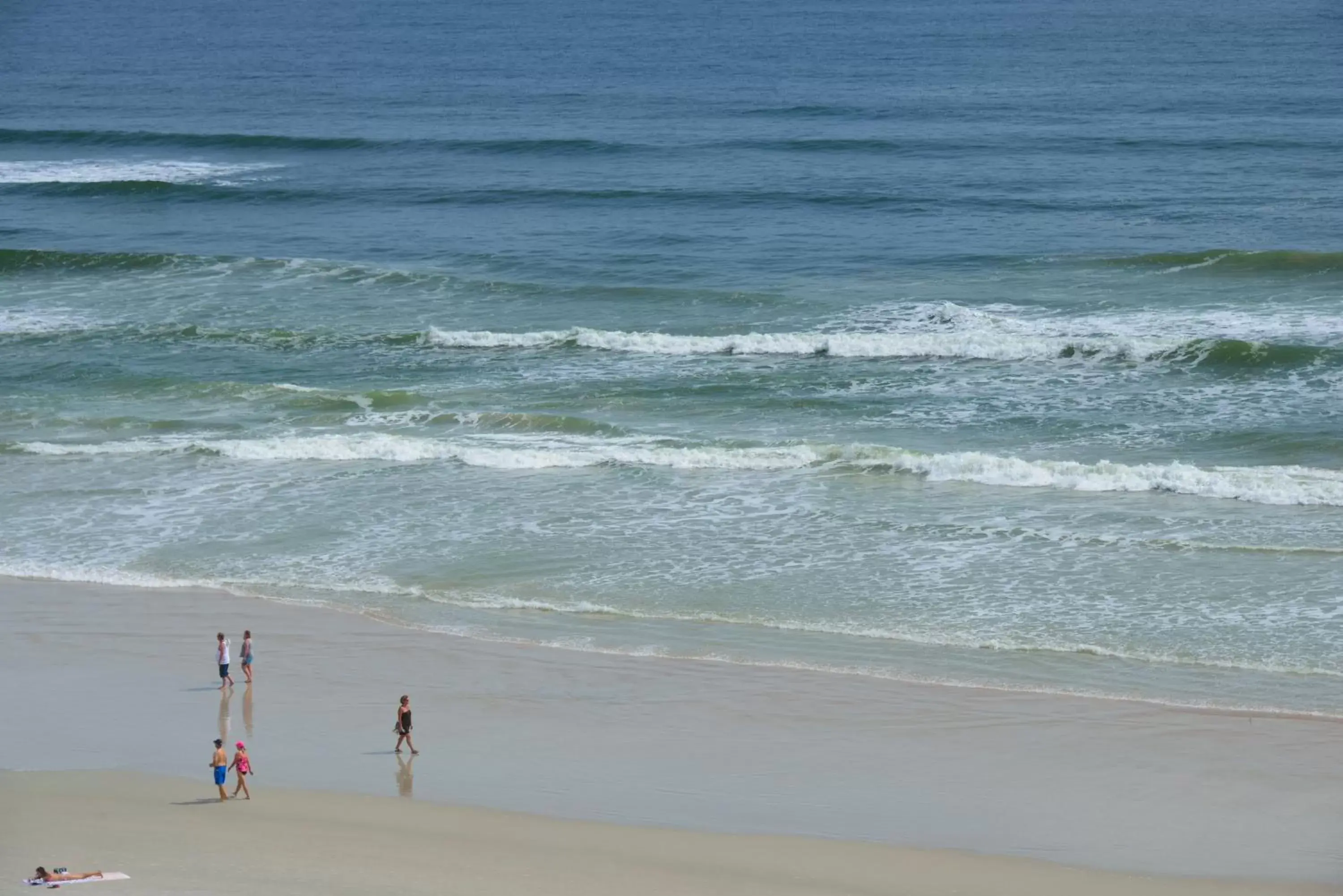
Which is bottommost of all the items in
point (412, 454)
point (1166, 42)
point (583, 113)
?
point (412, 454)

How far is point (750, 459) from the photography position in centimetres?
2659

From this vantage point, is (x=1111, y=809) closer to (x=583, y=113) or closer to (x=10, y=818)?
(x=10, y=818)

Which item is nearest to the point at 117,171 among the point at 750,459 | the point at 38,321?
the point at 38,321

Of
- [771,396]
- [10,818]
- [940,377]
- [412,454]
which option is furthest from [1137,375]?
[10,818]

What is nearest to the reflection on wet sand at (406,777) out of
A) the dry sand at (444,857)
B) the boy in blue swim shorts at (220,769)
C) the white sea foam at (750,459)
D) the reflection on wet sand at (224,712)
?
the dry sand at (444,857)

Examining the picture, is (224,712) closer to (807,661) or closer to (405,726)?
(405,726)

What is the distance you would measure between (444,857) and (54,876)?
331 cm

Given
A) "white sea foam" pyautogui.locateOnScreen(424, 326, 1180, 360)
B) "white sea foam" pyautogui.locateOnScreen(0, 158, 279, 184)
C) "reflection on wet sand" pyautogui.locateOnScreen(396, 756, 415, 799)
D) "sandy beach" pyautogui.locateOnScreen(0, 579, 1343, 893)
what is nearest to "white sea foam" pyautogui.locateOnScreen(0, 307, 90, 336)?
"white sea foam" pyautogui.locateOnScreen(424, 326, 1180, 360)

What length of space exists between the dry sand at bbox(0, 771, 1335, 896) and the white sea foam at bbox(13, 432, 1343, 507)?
39.9 ft

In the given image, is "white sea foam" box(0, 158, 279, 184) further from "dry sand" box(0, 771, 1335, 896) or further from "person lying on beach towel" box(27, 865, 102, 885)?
"person lying on beach towel" box(27, 865, 102, 885)

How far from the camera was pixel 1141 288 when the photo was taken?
3528 cm

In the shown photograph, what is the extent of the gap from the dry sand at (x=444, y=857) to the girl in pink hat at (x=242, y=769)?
0.17 metres

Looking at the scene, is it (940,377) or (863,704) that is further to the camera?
(940,377)

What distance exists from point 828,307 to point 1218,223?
11644 millimetres
